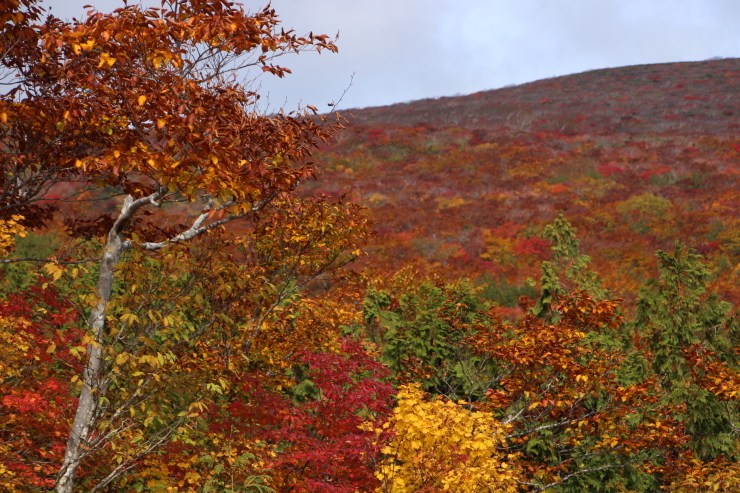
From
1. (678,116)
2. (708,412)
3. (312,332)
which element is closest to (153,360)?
(312,332)

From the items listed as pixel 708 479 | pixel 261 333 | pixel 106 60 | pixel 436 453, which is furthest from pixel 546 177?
pixel 106 60

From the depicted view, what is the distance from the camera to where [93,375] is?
547 centimetres

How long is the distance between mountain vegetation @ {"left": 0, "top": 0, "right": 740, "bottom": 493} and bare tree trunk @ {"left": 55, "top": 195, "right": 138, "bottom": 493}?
0.9 inches

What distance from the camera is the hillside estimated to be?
25.2 m

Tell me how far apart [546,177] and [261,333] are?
2971cm

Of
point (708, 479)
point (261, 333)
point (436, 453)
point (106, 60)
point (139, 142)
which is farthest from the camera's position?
point (261, 333)

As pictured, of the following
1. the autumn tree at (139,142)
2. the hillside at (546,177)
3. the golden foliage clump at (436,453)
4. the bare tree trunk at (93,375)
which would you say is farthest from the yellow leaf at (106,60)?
the hillside at (546,177)

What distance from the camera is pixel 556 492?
32.3 feet

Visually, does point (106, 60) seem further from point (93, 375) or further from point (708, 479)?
point (708, 479)

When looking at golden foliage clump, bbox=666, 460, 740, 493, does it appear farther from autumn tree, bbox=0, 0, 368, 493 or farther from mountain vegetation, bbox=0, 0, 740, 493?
autumn tree, bbox=0, 0, 368, 493

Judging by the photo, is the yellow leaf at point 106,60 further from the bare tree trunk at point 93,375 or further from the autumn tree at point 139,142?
the bare tree trunk at point 93,375

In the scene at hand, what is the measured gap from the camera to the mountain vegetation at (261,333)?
5.25m

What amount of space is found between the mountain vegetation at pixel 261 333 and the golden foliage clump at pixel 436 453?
35 millimetres

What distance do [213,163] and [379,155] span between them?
3789 cm
